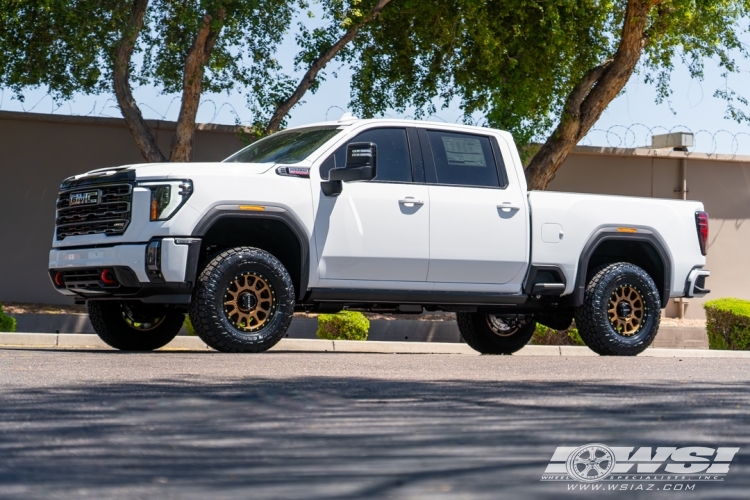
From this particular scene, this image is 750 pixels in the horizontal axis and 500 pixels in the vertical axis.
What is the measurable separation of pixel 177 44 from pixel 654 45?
328 inches

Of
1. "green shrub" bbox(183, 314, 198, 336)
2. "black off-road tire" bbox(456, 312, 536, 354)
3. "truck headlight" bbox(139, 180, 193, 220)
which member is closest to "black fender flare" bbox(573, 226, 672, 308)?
"black off-road tire" bbox(456, 312, 536, 354)

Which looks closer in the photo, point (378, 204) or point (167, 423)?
point (167, 423)

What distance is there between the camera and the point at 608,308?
433 inches

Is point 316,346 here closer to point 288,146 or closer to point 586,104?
point 288,146

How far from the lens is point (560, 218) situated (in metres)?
10.7

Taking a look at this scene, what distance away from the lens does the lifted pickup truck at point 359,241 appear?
358 inches

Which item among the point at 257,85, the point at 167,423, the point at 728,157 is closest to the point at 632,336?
the point at 167,423

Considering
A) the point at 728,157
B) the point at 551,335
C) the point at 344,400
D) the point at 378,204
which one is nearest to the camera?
the point at 344,400

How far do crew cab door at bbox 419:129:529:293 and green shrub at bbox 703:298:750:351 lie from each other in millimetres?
7496

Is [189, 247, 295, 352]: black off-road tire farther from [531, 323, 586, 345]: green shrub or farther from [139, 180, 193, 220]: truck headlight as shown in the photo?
[531, 323, 586, 345]: green shrub

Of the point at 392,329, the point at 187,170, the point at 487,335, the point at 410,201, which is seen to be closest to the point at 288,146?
the point at 410,201

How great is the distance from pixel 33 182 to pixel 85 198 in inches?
419

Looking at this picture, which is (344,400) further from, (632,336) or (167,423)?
(632,336)

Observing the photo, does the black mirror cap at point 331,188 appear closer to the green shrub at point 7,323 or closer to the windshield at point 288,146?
the windshield at point 288,146
